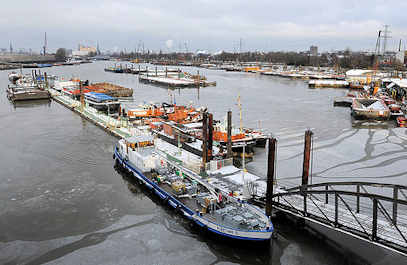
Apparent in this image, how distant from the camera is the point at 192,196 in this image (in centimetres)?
1828

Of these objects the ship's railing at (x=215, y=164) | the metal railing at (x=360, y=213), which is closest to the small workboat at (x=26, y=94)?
the ship's railing at (x=215, y=164)

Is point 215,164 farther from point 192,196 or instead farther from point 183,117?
point 183,117

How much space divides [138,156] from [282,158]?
11.9 meters

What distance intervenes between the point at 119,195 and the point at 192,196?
5388 mm

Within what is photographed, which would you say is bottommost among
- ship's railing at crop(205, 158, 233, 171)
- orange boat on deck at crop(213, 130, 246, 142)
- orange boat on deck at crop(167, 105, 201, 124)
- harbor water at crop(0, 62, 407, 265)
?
harbor water at crop(0, 62, 407, 265)

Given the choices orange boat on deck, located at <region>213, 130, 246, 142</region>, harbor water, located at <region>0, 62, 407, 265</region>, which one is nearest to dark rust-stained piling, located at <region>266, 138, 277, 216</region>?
harbor water, located at <region>0, 62, 407, 265</region>

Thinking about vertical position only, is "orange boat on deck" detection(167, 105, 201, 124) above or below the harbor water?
above

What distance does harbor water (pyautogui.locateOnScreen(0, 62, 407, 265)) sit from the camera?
14.8 meters

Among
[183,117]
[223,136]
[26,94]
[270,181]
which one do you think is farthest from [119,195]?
[26,94]

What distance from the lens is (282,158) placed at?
27.0 meters

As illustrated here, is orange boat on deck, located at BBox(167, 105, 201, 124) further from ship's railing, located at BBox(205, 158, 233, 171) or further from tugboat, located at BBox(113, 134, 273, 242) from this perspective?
ship's railing, located at BBox(205, 158, 233, 171)

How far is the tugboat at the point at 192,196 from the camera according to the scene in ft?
49.3

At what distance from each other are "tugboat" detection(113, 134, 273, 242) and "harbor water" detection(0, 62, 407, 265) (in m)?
0.78

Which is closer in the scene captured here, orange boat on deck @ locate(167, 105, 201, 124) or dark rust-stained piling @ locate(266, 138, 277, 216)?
dark rust-stained piling @ locate(266, 138, 277, 216)
